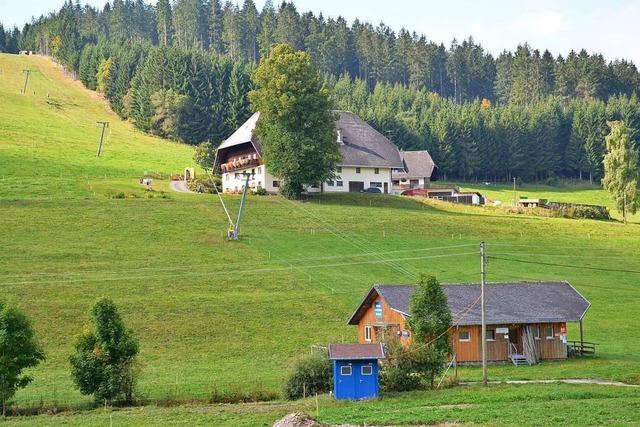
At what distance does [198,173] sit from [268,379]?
253 ft

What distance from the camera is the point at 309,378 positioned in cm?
4803

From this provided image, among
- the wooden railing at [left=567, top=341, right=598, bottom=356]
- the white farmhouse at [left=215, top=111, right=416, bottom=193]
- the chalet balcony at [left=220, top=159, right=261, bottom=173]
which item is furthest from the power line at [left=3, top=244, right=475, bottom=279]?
the chalet balcony at [left=220, top=159, right=261, bottom=173]

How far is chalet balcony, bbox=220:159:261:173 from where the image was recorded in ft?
362

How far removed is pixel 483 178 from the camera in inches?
6678

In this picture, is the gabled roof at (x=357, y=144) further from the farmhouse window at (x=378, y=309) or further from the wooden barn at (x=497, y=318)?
the wooden barn at (x=497, y=318)

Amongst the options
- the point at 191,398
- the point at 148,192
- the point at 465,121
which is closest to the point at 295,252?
the point at 148,192

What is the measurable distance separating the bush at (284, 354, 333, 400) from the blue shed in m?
1.31

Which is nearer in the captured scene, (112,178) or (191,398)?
(191,398)

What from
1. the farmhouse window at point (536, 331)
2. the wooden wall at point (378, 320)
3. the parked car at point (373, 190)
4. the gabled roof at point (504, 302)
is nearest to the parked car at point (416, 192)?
the parked car at point (373, 190)

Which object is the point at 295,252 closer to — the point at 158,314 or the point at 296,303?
the point at 296,303

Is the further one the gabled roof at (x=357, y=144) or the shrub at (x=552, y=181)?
the shrub at (x=552, y=181)

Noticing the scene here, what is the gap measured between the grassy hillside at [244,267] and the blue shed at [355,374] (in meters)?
3.95

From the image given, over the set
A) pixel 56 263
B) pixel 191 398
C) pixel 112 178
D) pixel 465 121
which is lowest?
pixel 191 398

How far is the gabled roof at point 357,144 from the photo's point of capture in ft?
375
